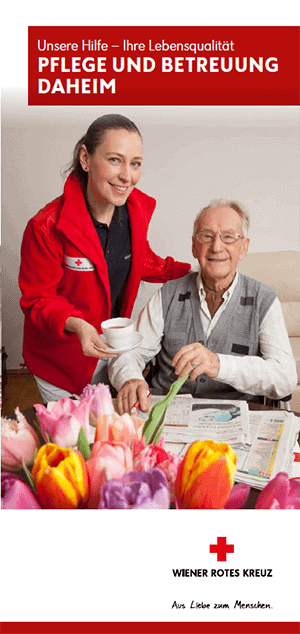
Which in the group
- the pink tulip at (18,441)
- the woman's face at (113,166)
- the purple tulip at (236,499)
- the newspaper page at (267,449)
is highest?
the woman's face at (113,166)

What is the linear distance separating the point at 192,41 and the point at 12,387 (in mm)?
955

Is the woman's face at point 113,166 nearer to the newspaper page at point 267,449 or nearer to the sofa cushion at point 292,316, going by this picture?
the newspaper page at point 267,449

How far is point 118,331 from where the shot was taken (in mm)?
→ 1321

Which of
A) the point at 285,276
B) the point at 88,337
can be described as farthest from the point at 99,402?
the point at 285,276

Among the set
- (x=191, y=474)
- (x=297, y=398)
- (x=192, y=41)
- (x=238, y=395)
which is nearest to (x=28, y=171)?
(x=192, y=41)

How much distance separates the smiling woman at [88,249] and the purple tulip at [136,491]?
69 centimetres

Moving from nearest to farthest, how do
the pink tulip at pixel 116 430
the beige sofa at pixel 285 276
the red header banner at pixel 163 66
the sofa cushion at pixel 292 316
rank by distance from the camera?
1. the pink tulip at pixel 116 430
2. the red header banner at pixel 163 66
3. the beige sofa at pixel 285 276
4. the sofa cushion at pixel 292 316

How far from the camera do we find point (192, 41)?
3.55ft

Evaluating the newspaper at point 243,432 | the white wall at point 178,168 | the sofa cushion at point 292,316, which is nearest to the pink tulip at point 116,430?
the newspaper at point 243,432

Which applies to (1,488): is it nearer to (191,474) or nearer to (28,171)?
(191,474)

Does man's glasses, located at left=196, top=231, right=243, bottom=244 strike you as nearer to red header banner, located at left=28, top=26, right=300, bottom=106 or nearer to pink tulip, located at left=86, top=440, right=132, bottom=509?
red header banner, located at left=28, top=26, right=300, bottom=106

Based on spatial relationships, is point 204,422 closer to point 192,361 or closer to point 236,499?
point 192,361

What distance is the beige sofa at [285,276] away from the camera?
1526 millimetres

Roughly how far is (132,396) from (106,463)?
0.62 meters
